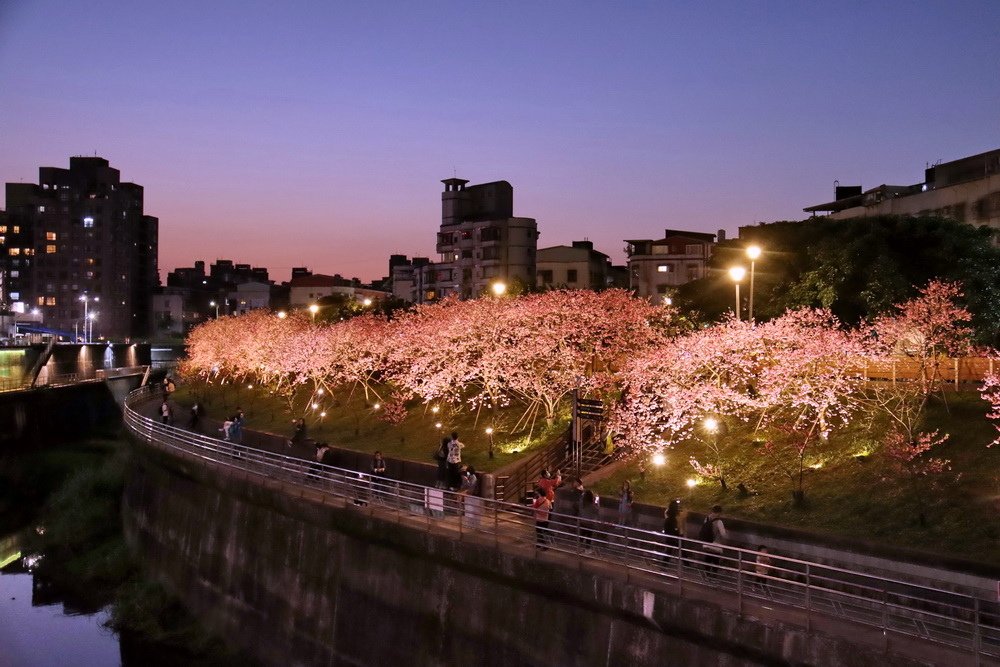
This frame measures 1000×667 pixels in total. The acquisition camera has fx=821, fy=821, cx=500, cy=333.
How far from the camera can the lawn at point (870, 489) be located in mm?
18797

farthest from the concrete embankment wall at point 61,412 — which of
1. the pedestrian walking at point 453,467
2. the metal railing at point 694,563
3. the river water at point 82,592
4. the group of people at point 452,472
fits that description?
the pedestrian walking at point 453,467

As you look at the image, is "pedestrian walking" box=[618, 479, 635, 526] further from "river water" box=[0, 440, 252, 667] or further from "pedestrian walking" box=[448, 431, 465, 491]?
"river water" box=[0, 440, 252, 667]

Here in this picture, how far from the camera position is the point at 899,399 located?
25750mm

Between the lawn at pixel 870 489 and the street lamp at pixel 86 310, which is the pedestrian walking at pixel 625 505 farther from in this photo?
the street lamp at pixel 86 310

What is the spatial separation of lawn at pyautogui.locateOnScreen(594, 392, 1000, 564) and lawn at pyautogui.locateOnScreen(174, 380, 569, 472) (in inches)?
270

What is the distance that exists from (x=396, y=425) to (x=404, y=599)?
22173 mm

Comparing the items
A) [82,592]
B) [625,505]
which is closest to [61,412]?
[82,592]

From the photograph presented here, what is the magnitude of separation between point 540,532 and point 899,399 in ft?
47.2

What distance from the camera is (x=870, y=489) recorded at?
21391mm

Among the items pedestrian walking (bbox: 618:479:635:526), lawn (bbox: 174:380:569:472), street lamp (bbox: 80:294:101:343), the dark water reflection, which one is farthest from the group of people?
street lamp (bbox: 80:294:101:343)

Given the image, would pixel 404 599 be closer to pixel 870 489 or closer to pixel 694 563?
pixel 694 563

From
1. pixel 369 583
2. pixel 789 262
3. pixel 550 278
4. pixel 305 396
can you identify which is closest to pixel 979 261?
pixel 789 262

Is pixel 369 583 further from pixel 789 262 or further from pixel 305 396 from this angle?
pixel 305 396

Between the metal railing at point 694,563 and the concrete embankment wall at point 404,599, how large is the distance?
1.49 feet
